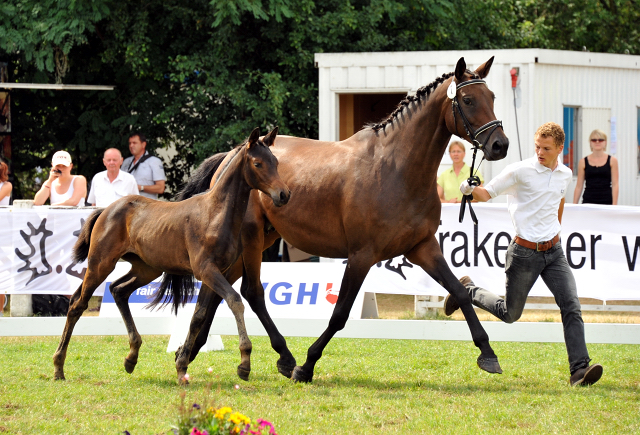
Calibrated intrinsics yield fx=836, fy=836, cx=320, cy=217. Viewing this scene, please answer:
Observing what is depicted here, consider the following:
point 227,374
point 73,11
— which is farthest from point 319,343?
point 73,11

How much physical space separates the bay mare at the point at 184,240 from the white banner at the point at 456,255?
255cm

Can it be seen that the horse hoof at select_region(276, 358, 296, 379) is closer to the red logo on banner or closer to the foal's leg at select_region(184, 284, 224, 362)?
the foal's leg at select_region(184, 284, 224, 362)

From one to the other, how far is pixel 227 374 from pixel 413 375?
1.54 metres

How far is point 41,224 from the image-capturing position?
10.1m

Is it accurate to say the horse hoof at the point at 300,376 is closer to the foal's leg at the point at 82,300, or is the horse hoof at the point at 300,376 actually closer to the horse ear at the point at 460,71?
the foal's leg at the point at 82,300

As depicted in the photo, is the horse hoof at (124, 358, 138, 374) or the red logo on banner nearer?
the horse hoof at (124, 358, 138, 374)

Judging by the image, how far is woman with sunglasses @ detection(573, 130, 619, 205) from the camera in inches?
409

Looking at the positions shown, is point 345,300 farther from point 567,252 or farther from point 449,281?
point 567,252

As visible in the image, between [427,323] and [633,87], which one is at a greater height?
[633,87]

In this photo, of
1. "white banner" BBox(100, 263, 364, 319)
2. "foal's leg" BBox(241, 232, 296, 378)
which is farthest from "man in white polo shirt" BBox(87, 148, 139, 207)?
"foal's leg" BBox(241, 232, 296, 378)

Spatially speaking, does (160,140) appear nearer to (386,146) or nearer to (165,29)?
(165,29)

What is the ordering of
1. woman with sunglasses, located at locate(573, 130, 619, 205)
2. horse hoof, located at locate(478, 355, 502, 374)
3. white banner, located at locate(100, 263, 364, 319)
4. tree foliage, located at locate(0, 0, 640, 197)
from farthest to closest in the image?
tree foliage, located at locate(0, 0, 640, 197), woman with sunglasses, located at locate(573, 130, 619, 205), white banner, located at locate(100, 263, 364, 319), horse hoof, located at locate(478, 355, 502, 374)

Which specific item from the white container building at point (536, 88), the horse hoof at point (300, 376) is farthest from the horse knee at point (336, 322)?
the white container building at point (536, 88)

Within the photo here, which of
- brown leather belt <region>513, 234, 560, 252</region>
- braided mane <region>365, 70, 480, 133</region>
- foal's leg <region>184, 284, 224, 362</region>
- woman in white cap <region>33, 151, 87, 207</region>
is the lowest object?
foal's leg <region>184, 284, 224, 362</region>
